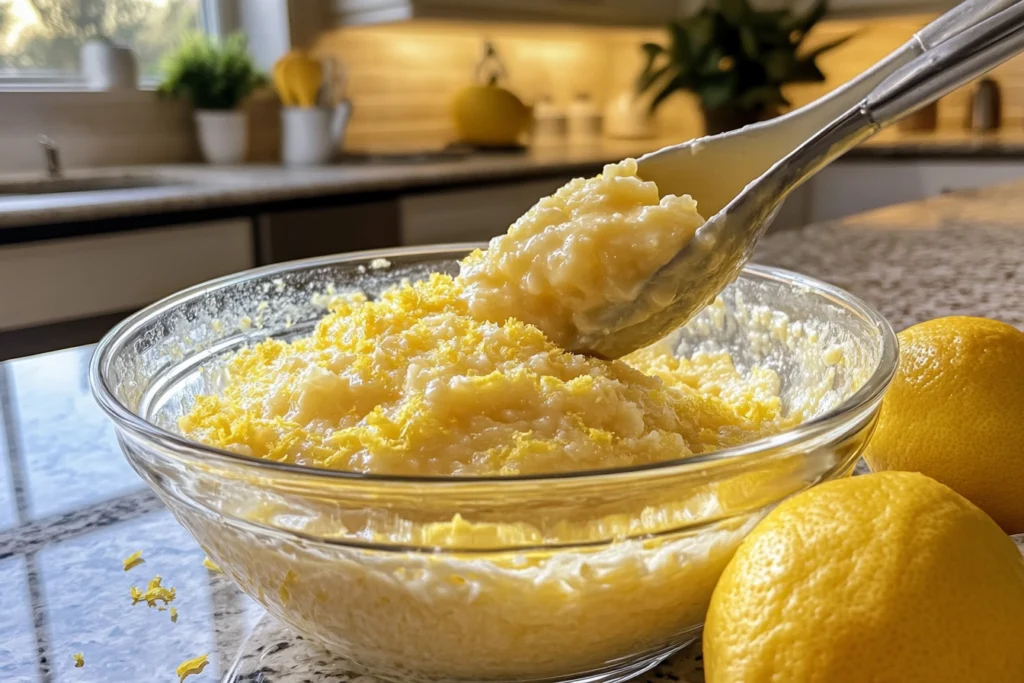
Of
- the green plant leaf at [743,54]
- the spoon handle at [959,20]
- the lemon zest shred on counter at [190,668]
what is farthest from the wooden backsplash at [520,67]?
the lemon zest shred on counter at [190,668]

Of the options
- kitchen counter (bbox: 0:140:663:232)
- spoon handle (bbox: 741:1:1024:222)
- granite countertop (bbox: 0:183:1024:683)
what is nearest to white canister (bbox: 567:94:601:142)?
kitchen counter (bbox: 0:140:663:232)

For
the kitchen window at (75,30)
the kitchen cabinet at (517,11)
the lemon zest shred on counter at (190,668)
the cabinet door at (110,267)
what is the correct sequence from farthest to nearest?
the kitchen cabinet at (517,11) → the kitchen window at (75,30) → the cabinet door at (110,267) → the lemon zest shred on counter at (190,668)

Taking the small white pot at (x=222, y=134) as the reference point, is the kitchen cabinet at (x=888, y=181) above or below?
below

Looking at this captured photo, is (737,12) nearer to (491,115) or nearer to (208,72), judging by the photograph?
(491,115)

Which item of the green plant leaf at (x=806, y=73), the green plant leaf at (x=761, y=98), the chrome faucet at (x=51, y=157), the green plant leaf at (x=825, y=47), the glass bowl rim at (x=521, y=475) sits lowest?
the chrome faucet at (x=51, y=157)

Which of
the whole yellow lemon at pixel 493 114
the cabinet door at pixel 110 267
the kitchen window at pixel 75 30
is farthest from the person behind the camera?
the whole yellow lemon at pixel 493 114

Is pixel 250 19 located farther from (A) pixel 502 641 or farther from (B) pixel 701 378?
(A) pixel 502 641

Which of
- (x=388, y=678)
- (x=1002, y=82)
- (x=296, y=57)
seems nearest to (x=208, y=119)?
(x=296, y=57)

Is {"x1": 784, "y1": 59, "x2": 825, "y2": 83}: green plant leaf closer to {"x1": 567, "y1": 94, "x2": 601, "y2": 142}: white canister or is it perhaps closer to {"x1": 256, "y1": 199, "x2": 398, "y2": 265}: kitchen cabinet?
{"x1": 567, "y1": 94, "x2": 601, "y2": 142}: white canister

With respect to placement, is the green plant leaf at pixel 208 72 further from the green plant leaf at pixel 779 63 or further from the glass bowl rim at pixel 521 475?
the glass bowl rim at pixel 521 475
